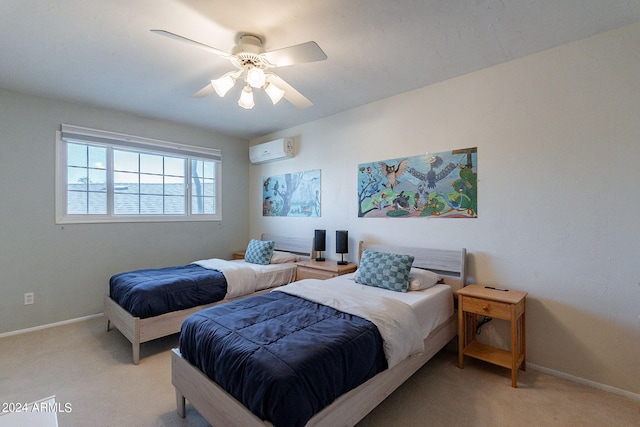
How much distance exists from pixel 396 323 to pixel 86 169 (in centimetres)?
398

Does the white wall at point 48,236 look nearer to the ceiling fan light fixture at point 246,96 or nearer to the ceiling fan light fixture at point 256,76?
the ceiling fan light fixture at point 246,96

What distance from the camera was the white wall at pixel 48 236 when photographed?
302 cm

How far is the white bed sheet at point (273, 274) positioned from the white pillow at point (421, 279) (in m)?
1.67

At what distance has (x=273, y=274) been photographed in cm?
357

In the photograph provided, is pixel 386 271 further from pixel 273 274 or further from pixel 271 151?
pixel 271 151

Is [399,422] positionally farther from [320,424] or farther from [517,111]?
[517,111]

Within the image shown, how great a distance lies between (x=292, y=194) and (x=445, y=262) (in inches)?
95.3

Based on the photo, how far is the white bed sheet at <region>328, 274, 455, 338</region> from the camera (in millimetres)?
2154

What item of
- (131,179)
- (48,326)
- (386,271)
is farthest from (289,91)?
(48,326)

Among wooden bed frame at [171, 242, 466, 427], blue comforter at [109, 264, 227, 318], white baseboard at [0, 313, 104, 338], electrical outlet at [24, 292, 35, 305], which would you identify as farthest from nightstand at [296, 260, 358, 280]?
electrical outlet at [24, 292, 35, 305]

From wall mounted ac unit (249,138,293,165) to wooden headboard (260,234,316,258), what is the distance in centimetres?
125

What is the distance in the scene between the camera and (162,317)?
2635 mm

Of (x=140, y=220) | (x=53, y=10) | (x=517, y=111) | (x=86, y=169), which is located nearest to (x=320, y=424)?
(x=517, y=111)

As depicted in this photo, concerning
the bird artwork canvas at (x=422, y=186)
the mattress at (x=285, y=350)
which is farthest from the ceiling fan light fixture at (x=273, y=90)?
the mattress at (x=285, y=350)
